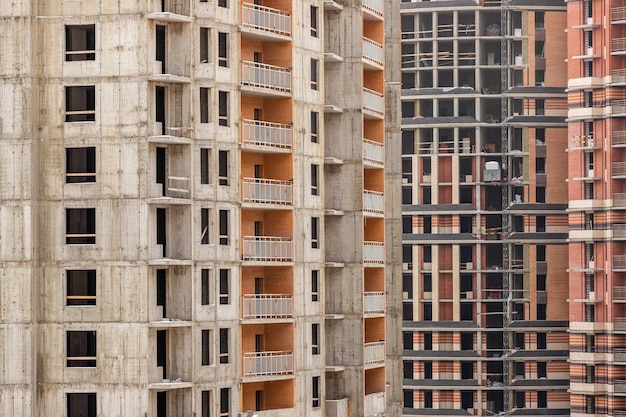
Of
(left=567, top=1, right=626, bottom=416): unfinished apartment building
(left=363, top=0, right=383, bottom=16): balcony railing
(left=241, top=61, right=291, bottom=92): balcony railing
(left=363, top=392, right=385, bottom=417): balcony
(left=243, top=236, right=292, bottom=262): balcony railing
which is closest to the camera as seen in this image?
(left=243, top=236, right=292, bottom=262): balcony railing

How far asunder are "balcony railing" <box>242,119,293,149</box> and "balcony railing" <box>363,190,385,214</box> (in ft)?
27.5

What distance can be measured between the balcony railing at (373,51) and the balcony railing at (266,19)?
7.81 meters

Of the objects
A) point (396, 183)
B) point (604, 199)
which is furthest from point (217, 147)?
point (604, 199)

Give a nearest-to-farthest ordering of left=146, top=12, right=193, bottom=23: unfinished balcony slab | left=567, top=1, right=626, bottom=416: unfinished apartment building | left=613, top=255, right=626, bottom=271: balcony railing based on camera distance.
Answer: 1. left=146, top=12, right=193, bottom=23: unfinished balcony slab
2. left=613, top=255, right=626, bottom=271: balcony railing
3. left=567, top=1, right=626, bottom=416: unfinished apartment building

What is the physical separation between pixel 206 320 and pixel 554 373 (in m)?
59.7

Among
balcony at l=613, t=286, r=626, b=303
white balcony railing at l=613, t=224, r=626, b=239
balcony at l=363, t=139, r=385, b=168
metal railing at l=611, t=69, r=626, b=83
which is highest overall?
metal railing at l=611, t=69, r=626, b=83

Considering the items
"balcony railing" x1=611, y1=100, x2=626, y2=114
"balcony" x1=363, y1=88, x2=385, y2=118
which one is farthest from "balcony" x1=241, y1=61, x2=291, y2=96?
"balcony railing" x1=611, y1=100, x2=626, y2=114

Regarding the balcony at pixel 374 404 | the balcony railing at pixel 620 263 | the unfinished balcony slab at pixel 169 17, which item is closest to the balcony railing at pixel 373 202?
the balcony at pixel 374 404

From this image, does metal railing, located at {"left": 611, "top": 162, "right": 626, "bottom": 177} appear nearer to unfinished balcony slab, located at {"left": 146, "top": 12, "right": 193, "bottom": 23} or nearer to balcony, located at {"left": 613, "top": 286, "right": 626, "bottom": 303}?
balcony, located at {"left": 613, "top": 286, "right": 626, "bottom": 303}

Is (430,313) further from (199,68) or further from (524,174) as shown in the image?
(199,68)

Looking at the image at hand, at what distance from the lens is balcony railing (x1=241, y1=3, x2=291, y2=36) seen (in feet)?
261

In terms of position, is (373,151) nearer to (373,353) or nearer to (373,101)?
(373,101)

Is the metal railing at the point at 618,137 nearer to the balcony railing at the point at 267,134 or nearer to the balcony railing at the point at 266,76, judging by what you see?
the balcony railing at the point at 266,76

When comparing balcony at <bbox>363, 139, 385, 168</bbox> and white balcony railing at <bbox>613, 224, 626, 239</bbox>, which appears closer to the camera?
balcony at <bbox>363, 139, 385, 168</bbox>
